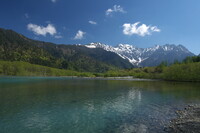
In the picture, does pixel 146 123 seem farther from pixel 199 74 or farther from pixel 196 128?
pixel 199 74

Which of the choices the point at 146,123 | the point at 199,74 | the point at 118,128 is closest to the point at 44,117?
the point at 118,128

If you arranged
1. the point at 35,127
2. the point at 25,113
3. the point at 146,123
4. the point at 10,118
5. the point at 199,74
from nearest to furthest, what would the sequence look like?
the point at 35,127 → the point at 146,123 → the point at 10,118 → the point at 25,113 → the point at 199,74

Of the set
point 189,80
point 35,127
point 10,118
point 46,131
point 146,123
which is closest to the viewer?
point 46,131

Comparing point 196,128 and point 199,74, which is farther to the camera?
point 199,74

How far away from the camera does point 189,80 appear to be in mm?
Result: 155250

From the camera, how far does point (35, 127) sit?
74.0 feet

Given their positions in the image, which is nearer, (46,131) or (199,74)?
(46,131)

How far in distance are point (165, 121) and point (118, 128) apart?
9240 mm

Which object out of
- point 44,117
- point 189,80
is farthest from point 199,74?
point 44,117

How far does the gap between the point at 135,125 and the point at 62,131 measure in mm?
11351

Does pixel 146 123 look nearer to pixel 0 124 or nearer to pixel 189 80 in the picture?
pixel 0 124

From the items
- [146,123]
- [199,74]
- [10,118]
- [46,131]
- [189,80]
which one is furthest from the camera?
[189,80]

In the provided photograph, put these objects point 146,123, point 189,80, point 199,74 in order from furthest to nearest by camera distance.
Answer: point 189,80 < point 199,74 < point 146,123

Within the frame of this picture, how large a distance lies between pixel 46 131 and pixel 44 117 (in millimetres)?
7217
